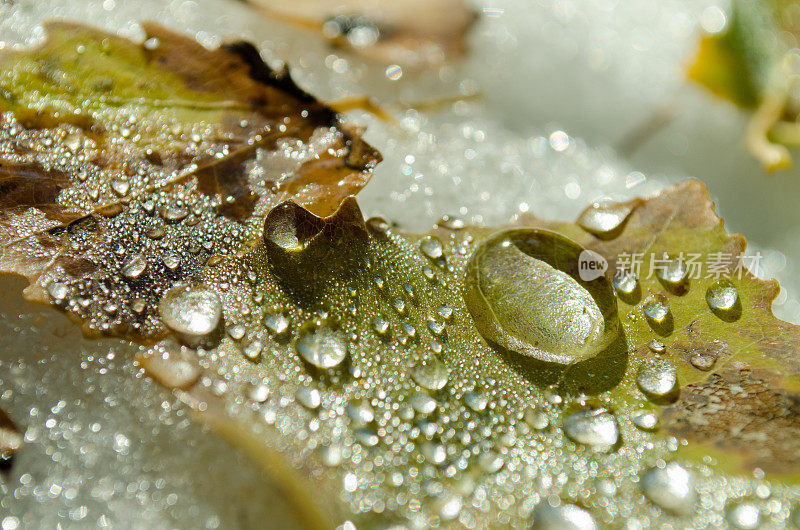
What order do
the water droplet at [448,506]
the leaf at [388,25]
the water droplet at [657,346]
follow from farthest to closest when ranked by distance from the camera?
the leaf at [388,25], the water droplet at [657,346], the water droplet at [448,506]

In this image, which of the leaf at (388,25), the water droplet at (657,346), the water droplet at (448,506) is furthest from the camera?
the leaf at (388,25)

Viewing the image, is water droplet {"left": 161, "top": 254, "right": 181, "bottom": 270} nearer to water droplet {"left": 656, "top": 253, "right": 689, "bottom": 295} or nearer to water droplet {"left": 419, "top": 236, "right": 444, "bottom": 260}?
water droplet {"left": 419, "top": 236, "right": 444, "bottom": 260}

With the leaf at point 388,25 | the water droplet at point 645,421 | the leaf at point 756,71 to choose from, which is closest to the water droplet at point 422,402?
the water droplet at point 645,421

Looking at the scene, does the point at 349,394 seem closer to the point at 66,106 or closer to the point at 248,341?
the point at 248,341

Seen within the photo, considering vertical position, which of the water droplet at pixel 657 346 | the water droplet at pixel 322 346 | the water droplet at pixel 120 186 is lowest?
the water droplet at pixel 322 346

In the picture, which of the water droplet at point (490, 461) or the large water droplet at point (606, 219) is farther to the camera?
the large water droplet at point (606, 219)

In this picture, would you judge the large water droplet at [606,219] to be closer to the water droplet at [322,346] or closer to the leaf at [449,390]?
the leaf at [449,390]

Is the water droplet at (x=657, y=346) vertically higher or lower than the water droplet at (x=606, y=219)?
lower

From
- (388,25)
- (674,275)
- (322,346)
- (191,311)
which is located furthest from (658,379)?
(388,25)

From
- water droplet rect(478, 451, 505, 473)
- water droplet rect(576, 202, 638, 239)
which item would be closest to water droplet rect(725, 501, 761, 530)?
water droplet rect(478, 451, 505, 473)
